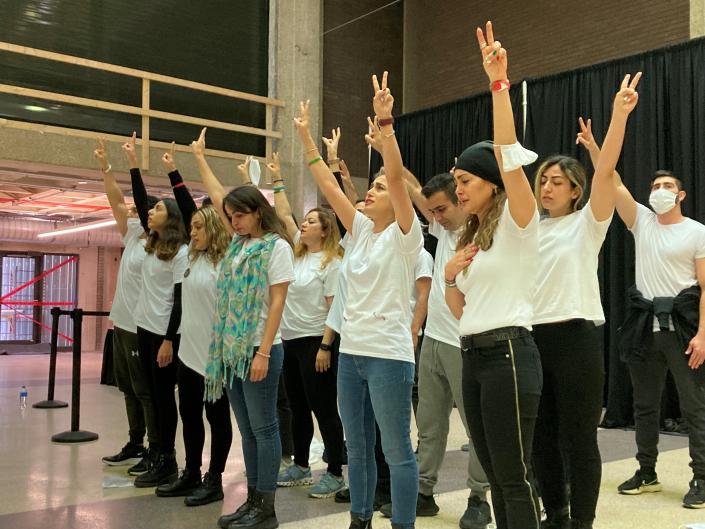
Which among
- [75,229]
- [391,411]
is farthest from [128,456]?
[75,229]

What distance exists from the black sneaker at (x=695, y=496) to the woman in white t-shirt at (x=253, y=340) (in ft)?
6.58

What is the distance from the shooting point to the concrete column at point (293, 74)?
9133 millimetres

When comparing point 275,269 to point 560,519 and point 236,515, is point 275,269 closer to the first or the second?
point 236,515

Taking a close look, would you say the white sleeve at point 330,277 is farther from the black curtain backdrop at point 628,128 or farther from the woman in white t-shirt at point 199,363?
the black curtain backdrop at point 628,128

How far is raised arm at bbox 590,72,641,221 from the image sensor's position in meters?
2.48

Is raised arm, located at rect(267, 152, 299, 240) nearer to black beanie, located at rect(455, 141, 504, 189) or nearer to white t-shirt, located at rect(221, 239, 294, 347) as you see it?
white t-shirt, located at rect(221, 239, 294, 347)

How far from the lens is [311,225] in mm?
4238

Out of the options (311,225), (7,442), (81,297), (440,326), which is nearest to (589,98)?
(311,225)

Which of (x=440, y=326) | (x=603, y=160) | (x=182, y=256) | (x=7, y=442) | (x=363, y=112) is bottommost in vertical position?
(x=7, y=442)

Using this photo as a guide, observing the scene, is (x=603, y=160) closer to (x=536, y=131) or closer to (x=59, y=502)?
(x=59, y=502)

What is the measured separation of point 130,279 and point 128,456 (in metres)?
1.17

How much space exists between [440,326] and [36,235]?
13.7 meters

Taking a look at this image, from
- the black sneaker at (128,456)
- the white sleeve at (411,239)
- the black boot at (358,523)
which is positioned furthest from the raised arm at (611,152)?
the black sneaker at (128,456)

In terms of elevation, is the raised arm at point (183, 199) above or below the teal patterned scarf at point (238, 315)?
above
